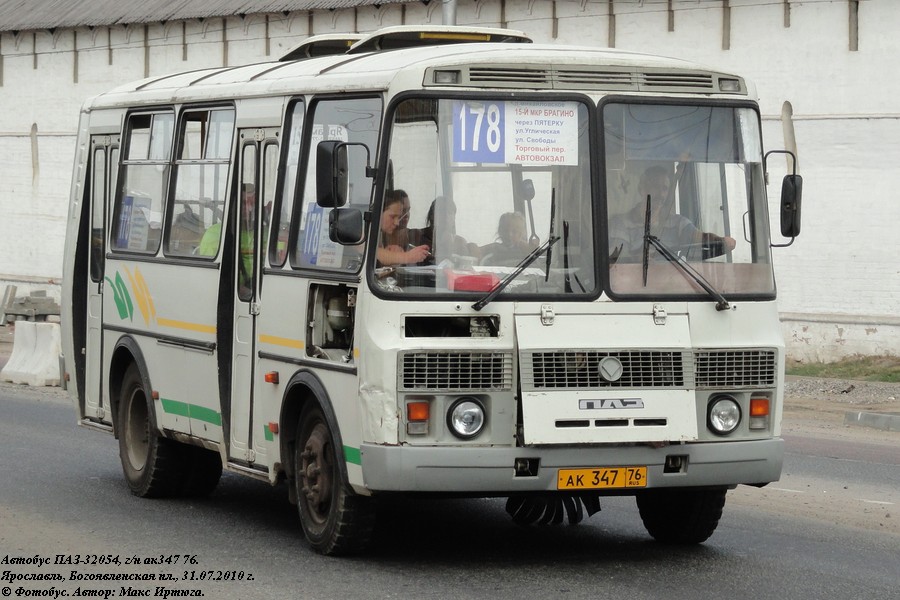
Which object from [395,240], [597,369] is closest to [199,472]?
[395,240]

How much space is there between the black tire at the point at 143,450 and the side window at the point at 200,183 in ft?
3.93

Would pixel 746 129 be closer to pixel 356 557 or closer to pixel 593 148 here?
pixel 593 148

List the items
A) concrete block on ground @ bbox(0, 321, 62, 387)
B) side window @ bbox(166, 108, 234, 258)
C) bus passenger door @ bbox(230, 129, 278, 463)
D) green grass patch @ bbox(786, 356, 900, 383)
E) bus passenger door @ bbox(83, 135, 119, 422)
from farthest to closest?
green grass patch @ bbox(786, 356, 900, 383) → concrete block on ground @ bbox(0, 321, 62, 387) → bus passenger door @ bbox(83, 135, 119, 422) → side window @ bbox(166, 108, 234, 258) → bus passenger door @ bbox(230, 129, 278, 463)

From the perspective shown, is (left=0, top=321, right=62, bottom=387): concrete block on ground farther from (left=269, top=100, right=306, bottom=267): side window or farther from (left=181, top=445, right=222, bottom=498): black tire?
(left=269, top=100, right=306, bottom=267): side window

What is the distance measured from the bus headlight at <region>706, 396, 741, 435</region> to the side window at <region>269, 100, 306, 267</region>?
102 inches

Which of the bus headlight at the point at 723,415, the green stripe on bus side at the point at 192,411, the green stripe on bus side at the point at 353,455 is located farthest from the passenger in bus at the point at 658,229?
the green stripe on bus side at the point at 192,411

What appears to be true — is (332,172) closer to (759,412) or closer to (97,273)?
(759,412)

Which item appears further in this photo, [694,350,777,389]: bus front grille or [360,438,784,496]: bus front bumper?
[694,350,777,389]: bus front grille

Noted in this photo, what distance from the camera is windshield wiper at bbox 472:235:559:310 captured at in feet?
27.6

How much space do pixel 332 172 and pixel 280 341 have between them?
4.79 ft

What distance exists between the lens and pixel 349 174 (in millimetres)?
9031

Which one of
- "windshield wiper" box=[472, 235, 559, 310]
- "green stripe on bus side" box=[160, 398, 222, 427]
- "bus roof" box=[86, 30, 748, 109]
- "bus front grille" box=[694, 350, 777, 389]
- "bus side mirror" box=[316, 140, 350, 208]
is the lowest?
"green stripe on bus side" box=[160, 398, 222, 427]

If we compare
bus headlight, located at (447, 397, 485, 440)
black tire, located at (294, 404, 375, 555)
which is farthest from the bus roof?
black tire, located at (294, 404, 375, 555)

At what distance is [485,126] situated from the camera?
8602 mm
